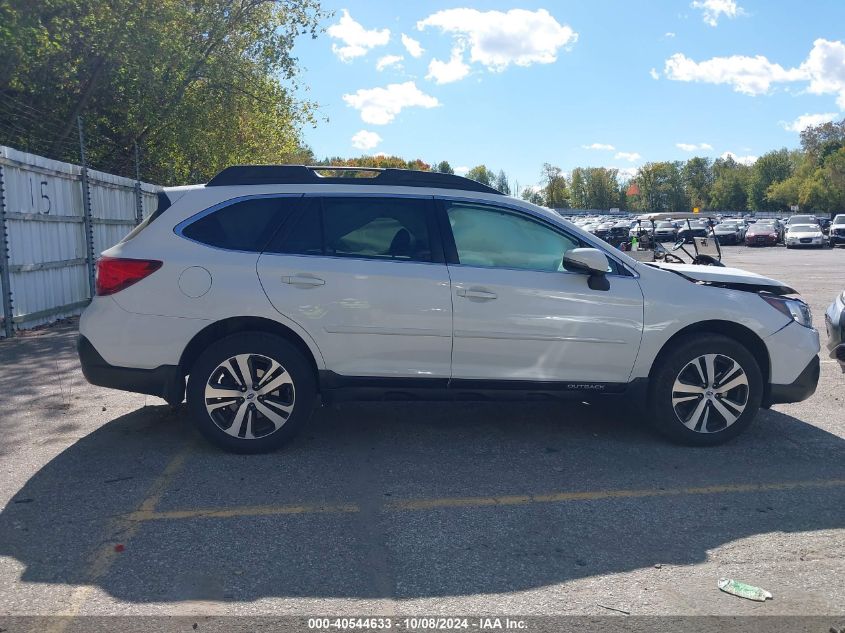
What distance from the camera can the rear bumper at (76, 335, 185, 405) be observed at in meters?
5.20

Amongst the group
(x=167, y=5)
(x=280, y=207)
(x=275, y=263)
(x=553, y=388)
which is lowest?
(x=553, y=388)

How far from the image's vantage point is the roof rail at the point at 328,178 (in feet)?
18.1

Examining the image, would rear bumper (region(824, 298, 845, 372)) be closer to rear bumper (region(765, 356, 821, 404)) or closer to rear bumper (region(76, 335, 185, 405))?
rear bumper (region(765, 356, 821, 404))

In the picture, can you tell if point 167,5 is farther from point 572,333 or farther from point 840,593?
point 840,593

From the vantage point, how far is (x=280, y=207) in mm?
5422

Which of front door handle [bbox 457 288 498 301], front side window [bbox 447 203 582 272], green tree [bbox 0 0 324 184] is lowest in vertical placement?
front door handle [bbox 457 288 498 301]

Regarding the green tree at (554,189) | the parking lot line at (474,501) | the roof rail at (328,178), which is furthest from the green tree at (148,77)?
the green tree at (554,189)

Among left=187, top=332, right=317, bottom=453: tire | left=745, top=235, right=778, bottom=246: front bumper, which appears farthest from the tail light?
left=745, top=235, right=778, bottom=246: front bumper

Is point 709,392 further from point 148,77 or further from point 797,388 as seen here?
A: point 148,77

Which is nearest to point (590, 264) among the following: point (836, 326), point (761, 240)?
point (836, 326)

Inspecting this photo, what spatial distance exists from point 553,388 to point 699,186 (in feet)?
533

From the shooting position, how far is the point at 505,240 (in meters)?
5.52

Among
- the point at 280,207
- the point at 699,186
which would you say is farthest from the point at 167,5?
the point at 699,186

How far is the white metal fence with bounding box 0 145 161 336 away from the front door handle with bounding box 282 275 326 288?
6.01 meters
